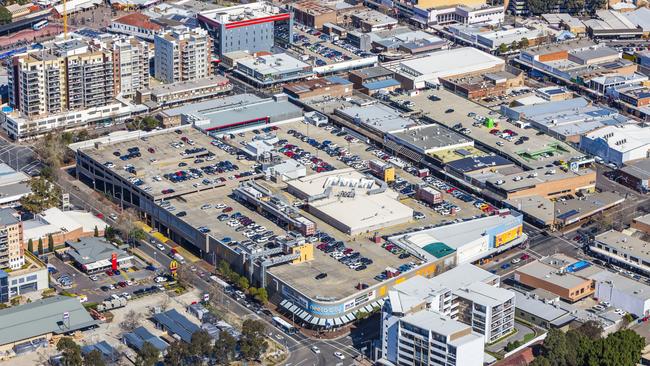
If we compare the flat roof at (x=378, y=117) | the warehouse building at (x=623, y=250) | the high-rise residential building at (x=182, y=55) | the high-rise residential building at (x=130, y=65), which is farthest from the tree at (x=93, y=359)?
the high-rise residential building at (x=182, y=55)

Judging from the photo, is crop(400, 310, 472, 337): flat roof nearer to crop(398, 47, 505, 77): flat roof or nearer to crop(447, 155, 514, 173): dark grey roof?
crop(447, 155, 514, 173): dark grey roof

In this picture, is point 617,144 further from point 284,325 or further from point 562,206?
point 284,325

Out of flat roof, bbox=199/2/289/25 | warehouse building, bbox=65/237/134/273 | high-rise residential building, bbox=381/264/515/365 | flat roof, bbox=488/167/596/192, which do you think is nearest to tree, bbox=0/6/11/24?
flat roof, bbox=199/2/289/25

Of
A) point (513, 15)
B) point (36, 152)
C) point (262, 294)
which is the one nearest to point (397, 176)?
point (262, 294)

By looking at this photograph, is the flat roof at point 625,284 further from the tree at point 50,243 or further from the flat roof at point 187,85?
the flat roof at point 187,85

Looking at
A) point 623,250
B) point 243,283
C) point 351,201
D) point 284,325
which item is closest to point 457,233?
point 351,201

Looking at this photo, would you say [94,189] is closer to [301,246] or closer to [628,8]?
[301,246]
